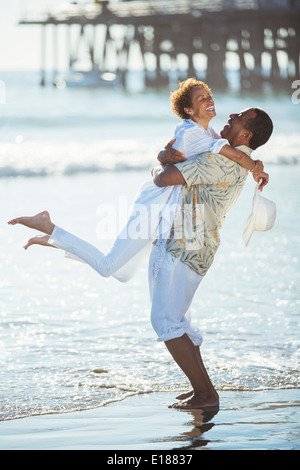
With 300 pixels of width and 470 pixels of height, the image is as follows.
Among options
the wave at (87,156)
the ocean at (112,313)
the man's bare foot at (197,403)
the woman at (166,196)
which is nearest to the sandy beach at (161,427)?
the man's bare foot at (197,403)

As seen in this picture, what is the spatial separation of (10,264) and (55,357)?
2.28 m

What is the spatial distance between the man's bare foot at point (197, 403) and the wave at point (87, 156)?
31.9 ft

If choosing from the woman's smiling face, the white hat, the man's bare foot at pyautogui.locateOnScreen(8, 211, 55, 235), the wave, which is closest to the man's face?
the woman's smiling face

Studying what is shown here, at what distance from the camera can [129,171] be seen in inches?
556

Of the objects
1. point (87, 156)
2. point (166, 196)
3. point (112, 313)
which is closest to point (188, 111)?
point (166, 196)

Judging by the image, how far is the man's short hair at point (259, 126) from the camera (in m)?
3.74

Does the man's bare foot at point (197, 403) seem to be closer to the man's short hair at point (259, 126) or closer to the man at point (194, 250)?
the man at point (194, 250)

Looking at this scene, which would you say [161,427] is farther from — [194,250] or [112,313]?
[112,313]

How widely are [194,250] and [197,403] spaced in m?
0.67

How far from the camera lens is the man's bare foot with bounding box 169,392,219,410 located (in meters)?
3.73

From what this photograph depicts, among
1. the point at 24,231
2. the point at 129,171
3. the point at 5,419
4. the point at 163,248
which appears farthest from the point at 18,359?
the point at 129,171

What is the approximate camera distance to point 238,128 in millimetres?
3773

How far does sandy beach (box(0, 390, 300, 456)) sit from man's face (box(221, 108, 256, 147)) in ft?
3.88

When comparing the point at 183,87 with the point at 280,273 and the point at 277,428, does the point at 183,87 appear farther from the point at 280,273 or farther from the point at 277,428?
the point at 280,273
